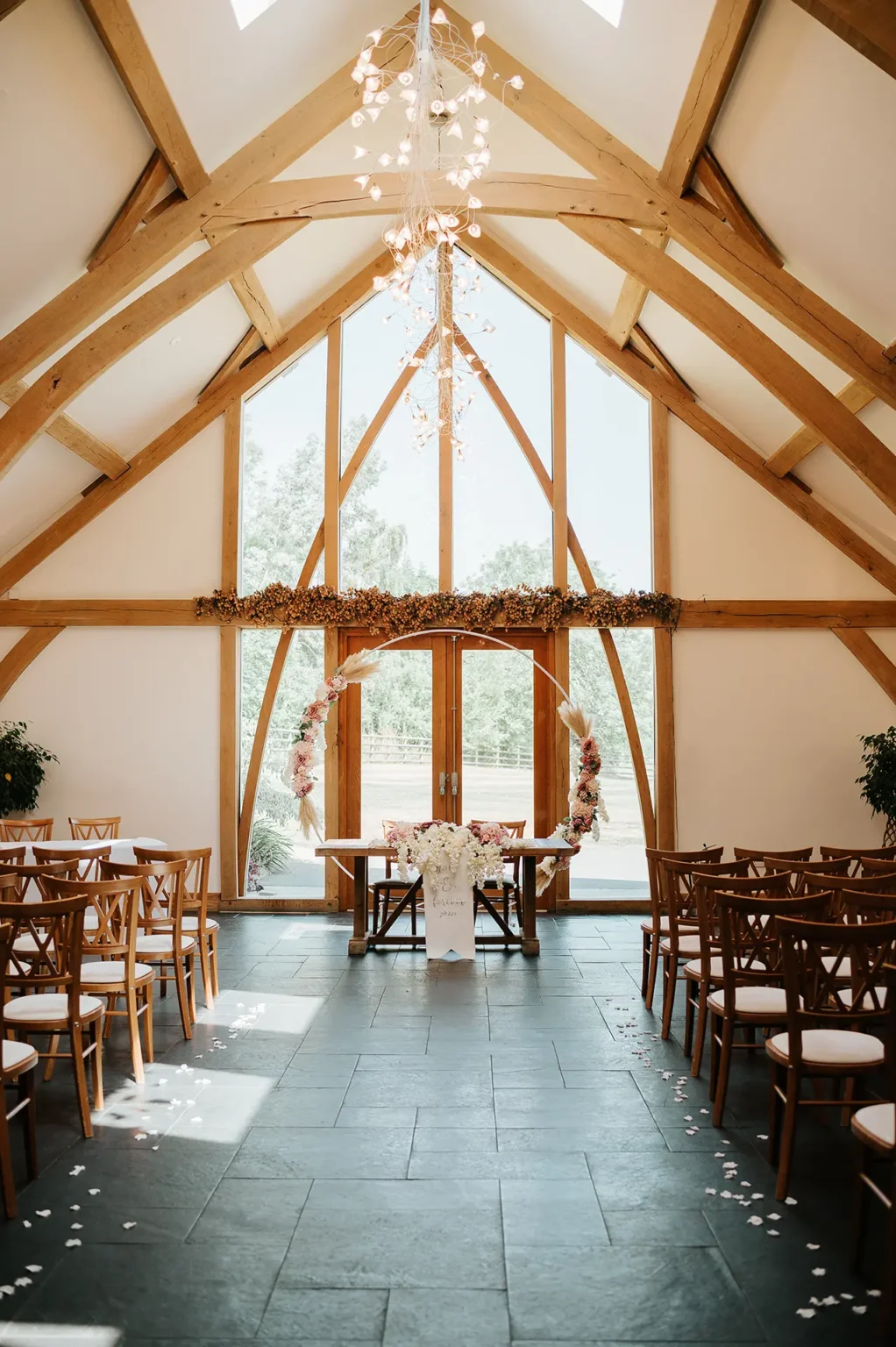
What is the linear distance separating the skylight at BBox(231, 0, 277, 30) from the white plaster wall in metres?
5.13

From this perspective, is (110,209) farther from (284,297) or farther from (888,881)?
(888,881)

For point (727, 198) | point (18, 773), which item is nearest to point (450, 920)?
point (18, 773)

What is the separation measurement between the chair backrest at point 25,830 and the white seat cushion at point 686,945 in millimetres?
5409

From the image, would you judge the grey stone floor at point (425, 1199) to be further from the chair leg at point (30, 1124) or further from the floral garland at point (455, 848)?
the floral garland at point (455, 848)

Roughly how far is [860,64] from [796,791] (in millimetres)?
6198

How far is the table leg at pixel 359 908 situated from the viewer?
7496 millimetres

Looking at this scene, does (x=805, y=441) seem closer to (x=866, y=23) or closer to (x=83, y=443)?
(x=866, y=23)

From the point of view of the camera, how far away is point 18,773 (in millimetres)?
8914

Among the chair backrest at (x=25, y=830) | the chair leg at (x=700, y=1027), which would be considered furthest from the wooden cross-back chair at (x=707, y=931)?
the chair backrest at (x=25, y=830)

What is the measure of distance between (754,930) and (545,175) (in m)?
5.65

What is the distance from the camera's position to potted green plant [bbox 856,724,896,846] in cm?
860

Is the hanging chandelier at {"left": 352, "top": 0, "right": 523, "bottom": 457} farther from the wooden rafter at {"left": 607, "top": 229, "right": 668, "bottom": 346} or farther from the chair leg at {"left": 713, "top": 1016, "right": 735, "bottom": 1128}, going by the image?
the chair leg at {"left": 713, "top": 1016, "right": 735, "bottom": 1128}

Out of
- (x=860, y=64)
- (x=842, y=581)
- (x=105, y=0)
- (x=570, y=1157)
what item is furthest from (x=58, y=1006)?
(x=842, y=581)

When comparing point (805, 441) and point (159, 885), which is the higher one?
point (805, 441)
